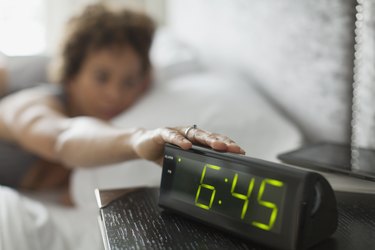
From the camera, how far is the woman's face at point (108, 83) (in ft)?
4.16

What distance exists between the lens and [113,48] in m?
1.28

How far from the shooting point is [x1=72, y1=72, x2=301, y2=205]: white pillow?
98cm

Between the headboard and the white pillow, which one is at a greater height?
the headboard

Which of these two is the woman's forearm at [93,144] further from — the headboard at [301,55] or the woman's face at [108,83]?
the headboard at [301,55]

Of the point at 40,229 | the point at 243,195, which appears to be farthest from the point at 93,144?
the point at 243,195

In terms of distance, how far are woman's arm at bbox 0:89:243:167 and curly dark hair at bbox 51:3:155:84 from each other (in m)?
0.13

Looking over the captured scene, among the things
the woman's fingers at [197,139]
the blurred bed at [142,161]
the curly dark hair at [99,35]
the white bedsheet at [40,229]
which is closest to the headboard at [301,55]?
the blurred bed at [142,161]

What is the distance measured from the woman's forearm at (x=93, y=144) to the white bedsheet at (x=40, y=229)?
A: 0.37 ft

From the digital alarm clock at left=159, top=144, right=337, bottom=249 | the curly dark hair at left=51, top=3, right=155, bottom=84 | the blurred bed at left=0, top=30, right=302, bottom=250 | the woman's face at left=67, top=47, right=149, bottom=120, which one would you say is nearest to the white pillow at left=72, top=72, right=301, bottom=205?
the blurred bed at left=0, top=30, right=302, bottom=250

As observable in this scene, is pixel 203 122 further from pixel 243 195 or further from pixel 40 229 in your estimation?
pixel 243 195

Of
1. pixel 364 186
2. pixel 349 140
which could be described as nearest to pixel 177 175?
pixel 364 186

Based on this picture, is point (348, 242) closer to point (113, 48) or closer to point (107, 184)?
point (107, 184)

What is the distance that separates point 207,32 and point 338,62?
3.02 ft

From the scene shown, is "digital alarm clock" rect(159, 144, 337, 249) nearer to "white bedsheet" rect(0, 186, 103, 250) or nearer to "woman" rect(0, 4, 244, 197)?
"white bedsheet" rect(0, 186, 103, 250)
